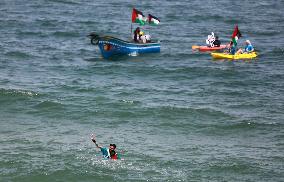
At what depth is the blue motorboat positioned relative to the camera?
172 ft

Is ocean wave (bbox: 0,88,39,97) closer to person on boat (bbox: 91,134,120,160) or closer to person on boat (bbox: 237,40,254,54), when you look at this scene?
person on boat (bbox: 91,134,120,160)

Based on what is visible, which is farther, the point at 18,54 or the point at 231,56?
the point at 18,54

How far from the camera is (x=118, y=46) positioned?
174 feet

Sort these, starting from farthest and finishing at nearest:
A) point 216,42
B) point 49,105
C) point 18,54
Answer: point 216,42 → point 18,54 → point 49,105

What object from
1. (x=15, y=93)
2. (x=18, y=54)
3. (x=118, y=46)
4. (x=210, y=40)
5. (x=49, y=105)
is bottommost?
(x=49, y=105)

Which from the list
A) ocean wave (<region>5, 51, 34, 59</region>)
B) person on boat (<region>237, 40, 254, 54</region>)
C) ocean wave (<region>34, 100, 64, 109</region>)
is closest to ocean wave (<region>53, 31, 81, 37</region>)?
ocean wave (<region>5, 51, 34, 59</region>)

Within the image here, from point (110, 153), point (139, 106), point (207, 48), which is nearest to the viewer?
point (110, 153)

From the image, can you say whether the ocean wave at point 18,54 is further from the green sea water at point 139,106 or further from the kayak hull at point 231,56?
the kayak hull at point 231,56

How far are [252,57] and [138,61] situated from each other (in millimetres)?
9756

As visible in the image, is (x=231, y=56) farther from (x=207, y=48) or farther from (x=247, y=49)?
(x=207, y=48)

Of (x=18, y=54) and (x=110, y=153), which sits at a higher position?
(x=18, y=54)

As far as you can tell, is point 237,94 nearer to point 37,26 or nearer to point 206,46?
point 206,46

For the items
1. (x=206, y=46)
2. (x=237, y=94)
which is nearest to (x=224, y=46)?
(x=206, y=46)

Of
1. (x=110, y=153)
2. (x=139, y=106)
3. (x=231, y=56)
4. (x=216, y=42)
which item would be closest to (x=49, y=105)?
(x=139, y=106)
